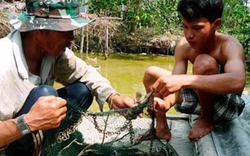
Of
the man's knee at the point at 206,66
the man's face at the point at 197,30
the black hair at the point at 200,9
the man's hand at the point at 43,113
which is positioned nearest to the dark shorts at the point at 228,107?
the man's knee at the point at 206,66

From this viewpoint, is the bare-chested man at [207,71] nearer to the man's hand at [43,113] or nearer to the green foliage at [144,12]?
the man's hand at [43,113]

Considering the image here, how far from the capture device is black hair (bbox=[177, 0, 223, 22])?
2482mm

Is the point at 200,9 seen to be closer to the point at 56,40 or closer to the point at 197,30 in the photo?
the point at 197,30

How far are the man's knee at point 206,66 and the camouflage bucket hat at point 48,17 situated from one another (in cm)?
71

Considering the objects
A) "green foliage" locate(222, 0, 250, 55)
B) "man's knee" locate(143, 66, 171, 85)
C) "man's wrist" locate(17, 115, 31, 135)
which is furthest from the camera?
"green foliage" locate(222, 0, 250, 55)

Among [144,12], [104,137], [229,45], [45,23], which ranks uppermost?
[45,23]

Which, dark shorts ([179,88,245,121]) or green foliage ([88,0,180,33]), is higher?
dark shorts ([179,88,245,121])

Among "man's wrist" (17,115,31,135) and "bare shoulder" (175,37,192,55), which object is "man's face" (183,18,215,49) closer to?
"bare shoulder" (175,37,192,55)

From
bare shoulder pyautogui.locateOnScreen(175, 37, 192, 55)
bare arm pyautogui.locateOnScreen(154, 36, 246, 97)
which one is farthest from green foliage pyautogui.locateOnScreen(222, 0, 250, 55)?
bare arm pyautogui.locateOnScreen(154, 36, 246, 97)

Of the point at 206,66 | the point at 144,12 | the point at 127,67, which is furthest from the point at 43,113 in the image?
the point at 144,12

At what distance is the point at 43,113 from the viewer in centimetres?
184

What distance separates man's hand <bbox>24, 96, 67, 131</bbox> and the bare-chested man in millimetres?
574

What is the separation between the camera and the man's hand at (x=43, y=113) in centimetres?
184

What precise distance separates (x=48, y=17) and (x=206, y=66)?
91 centimetres
